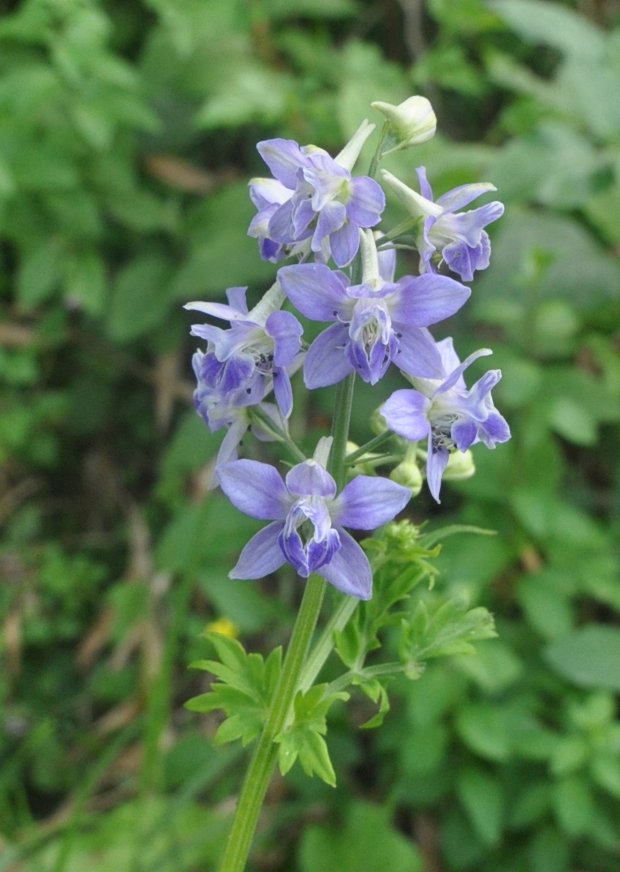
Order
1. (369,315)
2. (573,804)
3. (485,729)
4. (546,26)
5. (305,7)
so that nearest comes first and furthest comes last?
1. (369,315)
2. (573,804)
3. (485,729)
4. (546,26)
5. (305,7)

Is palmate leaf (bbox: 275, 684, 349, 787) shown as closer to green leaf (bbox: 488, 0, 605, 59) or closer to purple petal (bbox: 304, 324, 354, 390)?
purple petal (bbox: 304, 324, 354, 390)

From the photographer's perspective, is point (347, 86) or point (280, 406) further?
point (347, 86)

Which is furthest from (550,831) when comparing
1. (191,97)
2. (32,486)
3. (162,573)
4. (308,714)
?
(191,97)

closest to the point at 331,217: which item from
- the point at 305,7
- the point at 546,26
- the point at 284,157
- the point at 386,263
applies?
the point at 284,157

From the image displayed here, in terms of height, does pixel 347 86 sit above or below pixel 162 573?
above

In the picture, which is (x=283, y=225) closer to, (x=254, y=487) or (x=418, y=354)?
(x=418, y=354)

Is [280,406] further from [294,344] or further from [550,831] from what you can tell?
[550,831]
